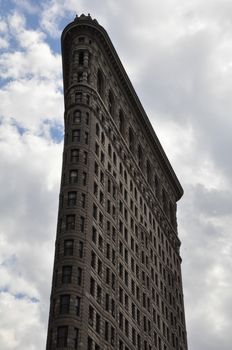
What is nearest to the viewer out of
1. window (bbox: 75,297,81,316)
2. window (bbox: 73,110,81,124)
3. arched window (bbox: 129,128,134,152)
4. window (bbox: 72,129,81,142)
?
window (bbox: 75,297,81,316)

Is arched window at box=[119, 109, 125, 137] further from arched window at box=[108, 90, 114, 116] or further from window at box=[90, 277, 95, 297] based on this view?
window at box=[90, 277, 95, 297]

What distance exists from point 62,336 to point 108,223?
25252 millimetres

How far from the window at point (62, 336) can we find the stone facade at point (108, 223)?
0.39 feet

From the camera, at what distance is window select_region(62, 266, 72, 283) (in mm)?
72312

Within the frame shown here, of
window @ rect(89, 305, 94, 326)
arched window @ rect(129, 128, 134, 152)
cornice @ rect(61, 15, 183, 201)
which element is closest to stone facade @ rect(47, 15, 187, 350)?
arched window @ rect(129, 128, 134, 152)

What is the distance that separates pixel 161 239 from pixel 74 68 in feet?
142

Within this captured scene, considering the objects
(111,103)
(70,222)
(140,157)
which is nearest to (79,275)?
(70,222)

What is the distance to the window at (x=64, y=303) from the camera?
69.7 m

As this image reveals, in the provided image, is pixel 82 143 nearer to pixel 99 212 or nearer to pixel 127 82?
pixel 99 212

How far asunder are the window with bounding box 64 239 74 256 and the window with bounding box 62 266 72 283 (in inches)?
85.5

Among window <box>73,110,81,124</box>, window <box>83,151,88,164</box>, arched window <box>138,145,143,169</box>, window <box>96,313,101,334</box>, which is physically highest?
arched window <box>138,145,143,169</box>

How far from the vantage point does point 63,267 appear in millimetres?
73625

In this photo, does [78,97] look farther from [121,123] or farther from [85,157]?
[121,123]

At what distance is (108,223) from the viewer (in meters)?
89.1
